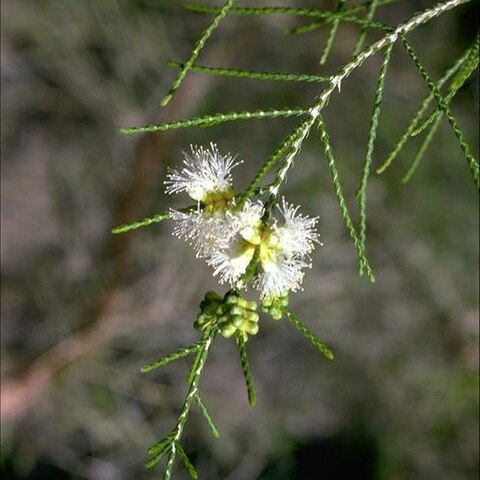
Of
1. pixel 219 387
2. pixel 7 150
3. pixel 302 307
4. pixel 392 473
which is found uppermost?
pixel 7 150

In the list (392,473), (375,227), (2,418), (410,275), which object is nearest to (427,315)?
(410,275)

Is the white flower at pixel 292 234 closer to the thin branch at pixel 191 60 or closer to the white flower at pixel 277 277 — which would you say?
the white flower at pixel 277 277

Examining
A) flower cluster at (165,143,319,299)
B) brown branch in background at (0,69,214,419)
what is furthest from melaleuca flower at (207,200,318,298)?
brown branch in background at (0,69,214,419)

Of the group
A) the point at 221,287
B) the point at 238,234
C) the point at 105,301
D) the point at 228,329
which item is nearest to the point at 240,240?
the point at 238,234

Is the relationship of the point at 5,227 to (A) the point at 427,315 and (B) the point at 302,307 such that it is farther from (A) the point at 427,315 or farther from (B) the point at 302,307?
(A) the point at 427,315

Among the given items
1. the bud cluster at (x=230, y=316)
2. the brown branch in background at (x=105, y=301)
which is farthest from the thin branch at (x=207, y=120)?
→ the brown branch in background at (x=105, y=301)

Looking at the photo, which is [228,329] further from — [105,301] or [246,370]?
[105,301]
